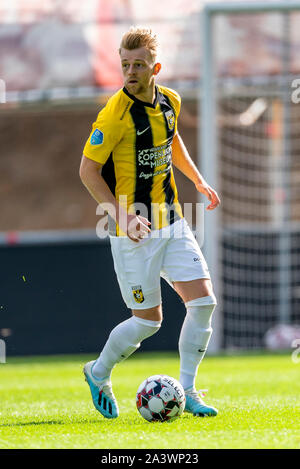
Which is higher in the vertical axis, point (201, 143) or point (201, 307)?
point (201, 143)

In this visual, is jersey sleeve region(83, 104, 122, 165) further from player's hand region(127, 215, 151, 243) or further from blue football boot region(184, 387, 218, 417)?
blue football boot region(184, 387, 218, 417)

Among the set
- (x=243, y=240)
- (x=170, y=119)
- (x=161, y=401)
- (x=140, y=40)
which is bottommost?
(x=243, y=240)

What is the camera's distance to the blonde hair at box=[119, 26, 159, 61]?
185 inches

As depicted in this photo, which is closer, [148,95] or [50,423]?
[50,423]

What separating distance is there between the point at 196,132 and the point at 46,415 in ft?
66.6

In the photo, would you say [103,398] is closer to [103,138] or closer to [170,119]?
[103,138]

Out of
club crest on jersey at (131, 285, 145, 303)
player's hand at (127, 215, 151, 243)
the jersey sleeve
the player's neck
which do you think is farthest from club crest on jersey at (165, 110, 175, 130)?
club crest on jersey at (131, 285, 145, 303)

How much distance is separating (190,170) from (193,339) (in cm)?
97

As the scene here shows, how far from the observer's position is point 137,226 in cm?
466

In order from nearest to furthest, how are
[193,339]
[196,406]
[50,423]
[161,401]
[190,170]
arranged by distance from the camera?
[161,401] < [50,423] < [196,406] < [193,339] < [190,170]

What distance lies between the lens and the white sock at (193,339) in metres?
4.94

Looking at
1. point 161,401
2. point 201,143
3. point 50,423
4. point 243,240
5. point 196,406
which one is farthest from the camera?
point 243,240

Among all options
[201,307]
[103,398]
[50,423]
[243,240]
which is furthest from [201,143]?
[50,423]
